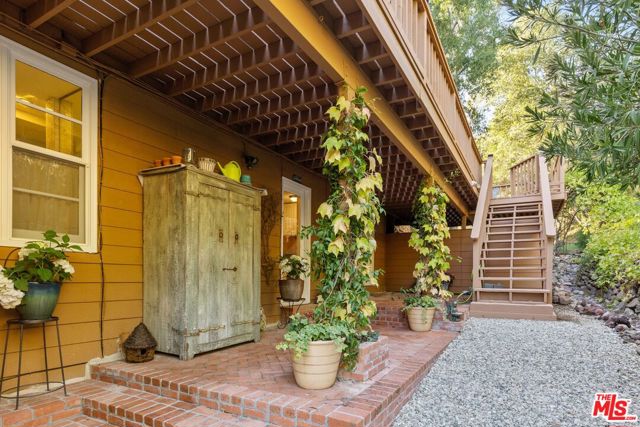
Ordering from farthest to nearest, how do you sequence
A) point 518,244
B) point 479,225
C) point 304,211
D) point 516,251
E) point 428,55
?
point 516,251 → point 518,244 → point 479,225 → point 304,211 → point 428,55

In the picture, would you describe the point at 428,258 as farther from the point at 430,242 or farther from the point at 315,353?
the point at 315,353

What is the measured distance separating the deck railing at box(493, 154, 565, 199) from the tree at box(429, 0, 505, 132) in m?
5.55

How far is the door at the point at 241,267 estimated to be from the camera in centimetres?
376

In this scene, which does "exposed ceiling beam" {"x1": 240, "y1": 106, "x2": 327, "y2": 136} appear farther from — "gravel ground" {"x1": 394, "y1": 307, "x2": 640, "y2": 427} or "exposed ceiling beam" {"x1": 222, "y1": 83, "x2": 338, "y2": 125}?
"gravel ground" {"x1": 394, "y1": 307, "x2": 640, "y2": 427}

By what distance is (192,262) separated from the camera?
3.28m

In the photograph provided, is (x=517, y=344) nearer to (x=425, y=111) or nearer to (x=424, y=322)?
(x=424, y=322)

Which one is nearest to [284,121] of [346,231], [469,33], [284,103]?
[284,103]

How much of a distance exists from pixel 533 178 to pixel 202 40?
8.42 m

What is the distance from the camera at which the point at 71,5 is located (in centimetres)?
260

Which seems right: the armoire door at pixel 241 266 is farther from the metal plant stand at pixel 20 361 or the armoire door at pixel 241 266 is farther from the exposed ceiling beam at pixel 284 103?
the metal plant stand at pixel 20 361

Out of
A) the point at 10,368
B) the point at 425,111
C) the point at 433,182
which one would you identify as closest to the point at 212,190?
the point at 10,368

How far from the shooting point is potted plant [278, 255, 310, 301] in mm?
5012

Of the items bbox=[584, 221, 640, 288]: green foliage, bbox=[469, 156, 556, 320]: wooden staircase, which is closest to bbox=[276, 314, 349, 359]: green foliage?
bbox=[469, 156, 556, 320]: wooden staircase

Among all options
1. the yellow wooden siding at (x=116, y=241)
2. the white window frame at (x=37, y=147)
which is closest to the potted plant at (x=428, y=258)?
the yellow wooden siding at (x=116, y=241)
